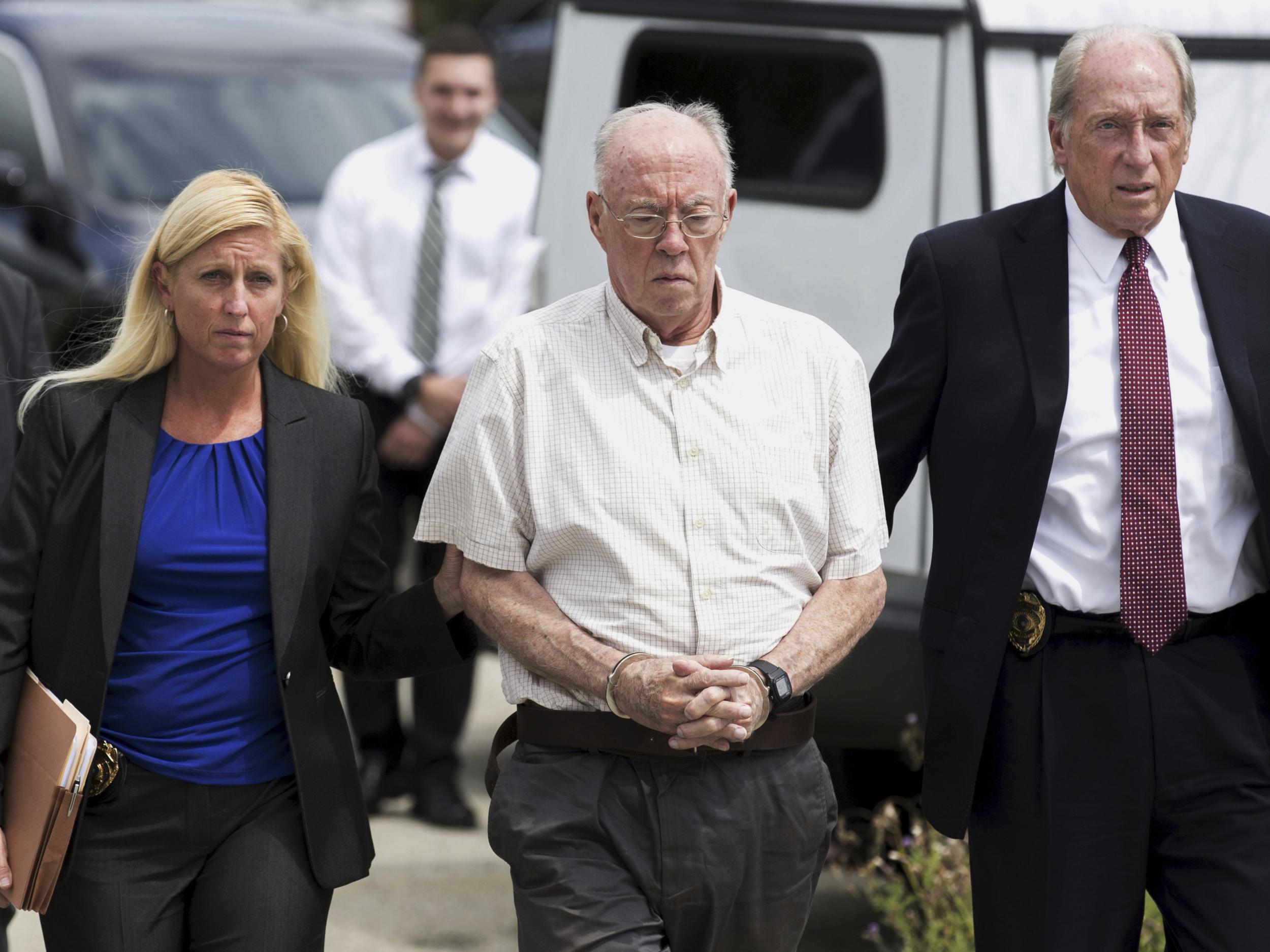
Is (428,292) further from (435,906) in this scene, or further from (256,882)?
(256,882)

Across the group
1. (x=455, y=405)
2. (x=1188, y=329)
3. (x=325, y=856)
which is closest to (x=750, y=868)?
(x=325, y=856)

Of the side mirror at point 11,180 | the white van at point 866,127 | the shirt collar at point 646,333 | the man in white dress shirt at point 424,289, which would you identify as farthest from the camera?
the side mirror at point 11,180

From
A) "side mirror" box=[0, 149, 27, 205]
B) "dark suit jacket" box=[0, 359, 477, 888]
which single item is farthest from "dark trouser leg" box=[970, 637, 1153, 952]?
"side mirror" box=[0, 149, 27, 205]

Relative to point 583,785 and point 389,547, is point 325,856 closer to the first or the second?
point 583,785

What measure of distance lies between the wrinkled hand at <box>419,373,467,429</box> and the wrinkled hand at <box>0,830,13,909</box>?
2911 millimetres

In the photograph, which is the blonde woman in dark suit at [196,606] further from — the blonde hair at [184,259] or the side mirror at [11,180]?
the side mirror at [11,180]

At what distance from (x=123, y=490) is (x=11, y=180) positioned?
16.1 ft

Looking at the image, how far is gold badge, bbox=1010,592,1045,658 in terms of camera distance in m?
3.32

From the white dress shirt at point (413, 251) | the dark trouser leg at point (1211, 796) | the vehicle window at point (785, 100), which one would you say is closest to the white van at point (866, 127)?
the vehicle window at point (785, 100)

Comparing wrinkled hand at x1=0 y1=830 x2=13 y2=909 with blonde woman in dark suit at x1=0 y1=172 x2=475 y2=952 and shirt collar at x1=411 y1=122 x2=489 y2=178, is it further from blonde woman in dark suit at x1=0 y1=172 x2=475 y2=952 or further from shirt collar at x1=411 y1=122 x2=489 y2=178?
shirt collar at x1=411 y1=122 x2=489 y2=178

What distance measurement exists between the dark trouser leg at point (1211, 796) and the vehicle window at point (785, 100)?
2.09 m

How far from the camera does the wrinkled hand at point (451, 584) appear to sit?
3.33m

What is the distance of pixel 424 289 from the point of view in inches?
243

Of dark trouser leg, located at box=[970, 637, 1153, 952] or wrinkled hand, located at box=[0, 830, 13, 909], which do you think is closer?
wrinkled hand, located at box=[0, 830, 13, 909]
